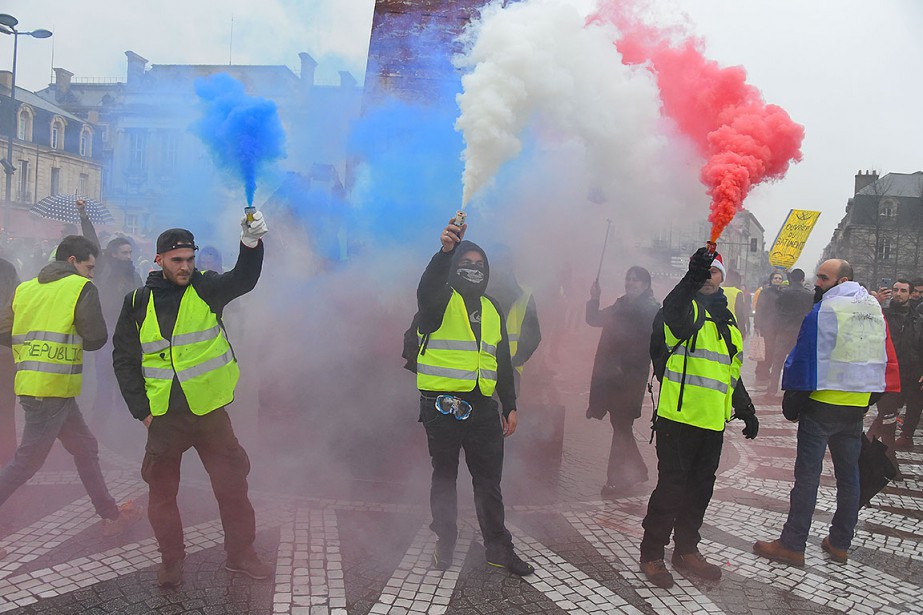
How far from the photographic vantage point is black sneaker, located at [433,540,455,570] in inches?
134

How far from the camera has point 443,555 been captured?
3449mm

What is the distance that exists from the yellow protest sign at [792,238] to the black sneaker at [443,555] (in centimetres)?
1318

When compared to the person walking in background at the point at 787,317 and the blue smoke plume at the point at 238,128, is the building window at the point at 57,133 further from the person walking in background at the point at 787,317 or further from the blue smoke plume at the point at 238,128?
the person walking in background at the point at 787,317

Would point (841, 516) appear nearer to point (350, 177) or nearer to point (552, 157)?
point (552, 157)

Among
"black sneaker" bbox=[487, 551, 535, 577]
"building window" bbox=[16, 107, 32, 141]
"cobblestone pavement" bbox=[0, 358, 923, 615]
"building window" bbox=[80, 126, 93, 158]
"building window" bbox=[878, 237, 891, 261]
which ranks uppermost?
"building window" bbox=[878, 237, 891, 261]

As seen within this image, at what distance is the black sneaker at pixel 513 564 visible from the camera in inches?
132

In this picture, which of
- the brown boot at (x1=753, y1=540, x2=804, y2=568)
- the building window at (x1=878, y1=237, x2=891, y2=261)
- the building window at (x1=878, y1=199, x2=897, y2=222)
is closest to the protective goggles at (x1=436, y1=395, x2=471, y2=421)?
the brown boot at (x1=753, y1=540, x2=804, y2=568)

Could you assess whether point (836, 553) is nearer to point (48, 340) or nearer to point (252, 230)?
point (252, 230)

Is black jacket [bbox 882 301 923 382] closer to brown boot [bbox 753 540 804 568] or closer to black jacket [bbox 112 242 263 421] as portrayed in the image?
brown boot [bbox 753 540 804 568]

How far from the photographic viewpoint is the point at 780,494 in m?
5.05

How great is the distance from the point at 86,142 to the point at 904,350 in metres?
14.7

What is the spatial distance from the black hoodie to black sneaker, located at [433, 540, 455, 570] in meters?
0.78

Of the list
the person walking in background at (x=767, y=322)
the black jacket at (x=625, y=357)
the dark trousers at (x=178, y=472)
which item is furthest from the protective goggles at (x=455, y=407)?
the person walking in background at (x=767, y=322)

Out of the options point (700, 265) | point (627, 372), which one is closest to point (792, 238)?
point (627, 372)
